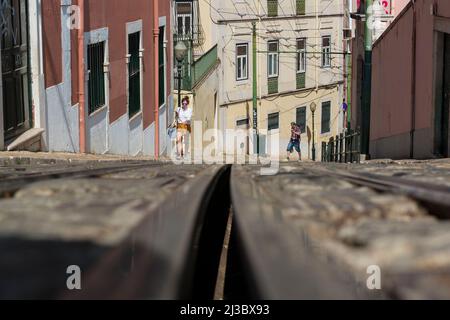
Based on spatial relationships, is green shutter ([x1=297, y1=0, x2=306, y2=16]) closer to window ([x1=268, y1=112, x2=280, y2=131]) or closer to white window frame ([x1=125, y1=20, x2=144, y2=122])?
window ([x1=268, y1=112, x2=280, y2=131])

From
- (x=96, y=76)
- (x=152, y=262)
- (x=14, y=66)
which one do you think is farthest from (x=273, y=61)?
(x=152, y=262)

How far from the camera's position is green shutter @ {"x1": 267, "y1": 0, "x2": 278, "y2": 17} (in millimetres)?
33062

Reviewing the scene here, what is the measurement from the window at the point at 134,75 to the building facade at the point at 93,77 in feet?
0.07

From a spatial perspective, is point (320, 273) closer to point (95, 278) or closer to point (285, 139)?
point (95, 278)

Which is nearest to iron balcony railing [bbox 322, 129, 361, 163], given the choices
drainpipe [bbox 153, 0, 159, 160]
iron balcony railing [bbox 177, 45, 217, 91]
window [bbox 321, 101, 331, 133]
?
drainpipe [bbox 153, 0, 159, 160]

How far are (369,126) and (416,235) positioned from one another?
735 inches

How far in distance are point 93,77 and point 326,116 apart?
22.6 meters

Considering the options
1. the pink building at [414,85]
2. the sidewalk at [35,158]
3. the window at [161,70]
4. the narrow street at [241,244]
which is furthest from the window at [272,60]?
the narrow street at [241,244]

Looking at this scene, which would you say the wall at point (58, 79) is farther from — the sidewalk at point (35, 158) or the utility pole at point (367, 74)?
the utility pole at point (367, 74)

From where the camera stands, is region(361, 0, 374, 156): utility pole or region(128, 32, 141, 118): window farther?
region(361, 0, 374, 156): utility pole

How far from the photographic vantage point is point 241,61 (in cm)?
3244

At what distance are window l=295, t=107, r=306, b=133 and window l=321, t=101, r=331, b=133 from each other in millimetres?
1107

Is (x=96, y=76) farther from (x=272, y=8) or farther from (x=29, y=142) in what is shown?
(x=272, y=8)

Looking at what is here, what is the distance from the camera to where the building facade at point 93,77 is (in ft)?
38.4
